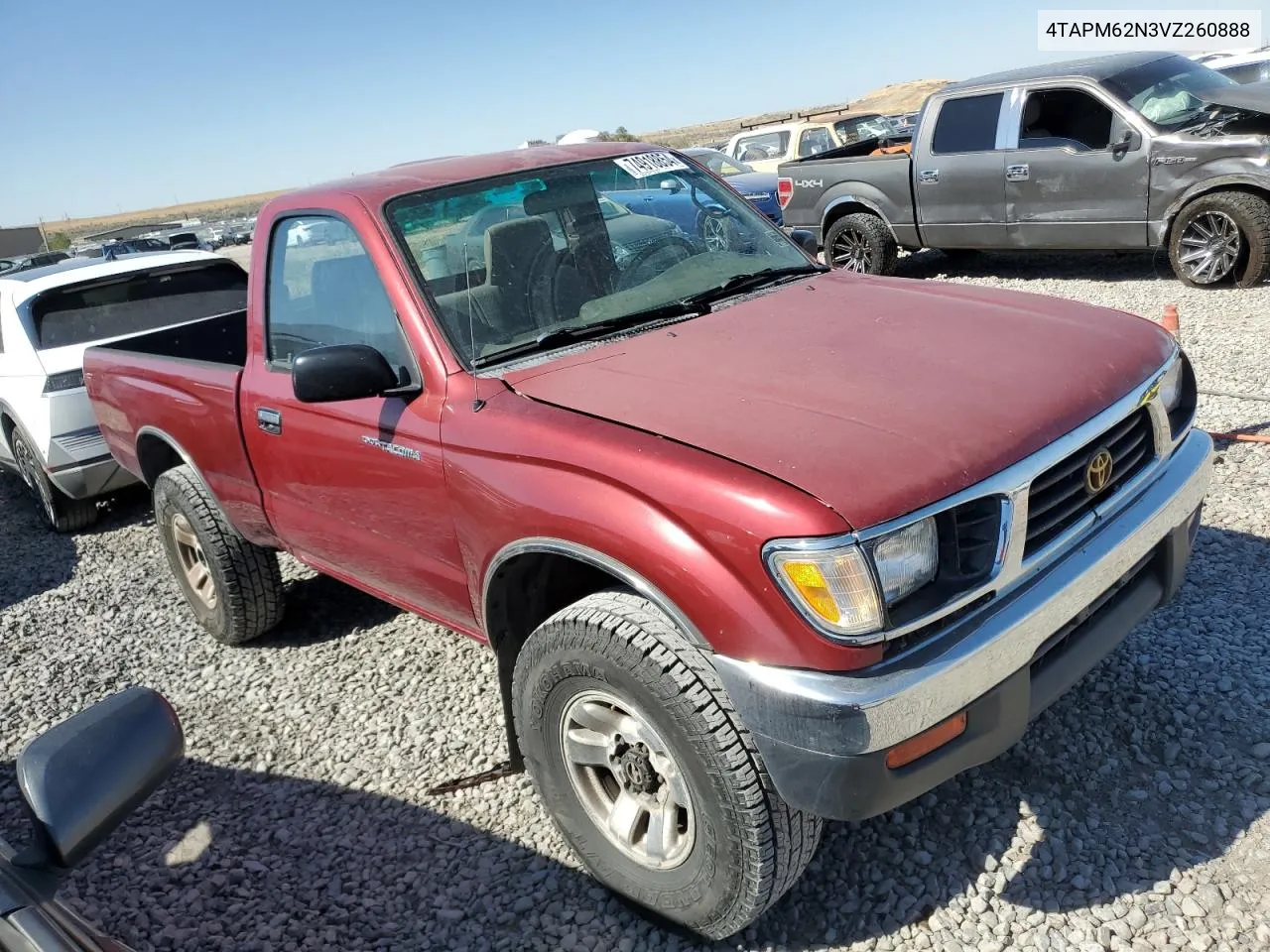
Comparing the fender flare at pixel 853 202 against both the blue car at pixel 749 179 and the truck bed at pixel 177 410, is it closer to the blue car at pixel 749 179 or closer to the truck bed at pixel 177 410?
the blue car at pixel 749 179

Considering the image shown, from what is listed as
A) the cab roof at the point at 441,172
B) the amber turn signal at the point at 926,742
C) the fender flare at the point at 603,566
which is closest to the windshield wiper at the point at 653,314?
the fender flare at the point at 603,566

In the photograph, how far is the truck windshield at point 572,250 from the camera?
10.1ft

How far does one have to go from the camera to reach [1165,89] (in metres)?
8.73

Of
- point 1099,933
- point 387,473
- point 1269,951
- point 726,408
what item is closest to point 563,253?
point 387,473

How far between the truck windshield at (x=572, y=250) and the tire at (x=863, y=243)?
6.86 metres

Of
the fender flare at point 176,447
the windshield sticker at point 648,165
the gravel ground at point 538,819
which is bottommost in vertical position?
the gravel ground at point 538,819

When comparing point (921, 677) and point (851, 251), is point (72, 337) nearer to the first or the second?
point (921, 677)

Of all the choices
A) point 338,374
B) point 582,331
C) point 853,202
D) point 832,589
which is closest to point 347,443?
point 338,374

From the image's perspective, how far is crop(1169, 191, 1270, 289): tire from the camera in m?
7.91

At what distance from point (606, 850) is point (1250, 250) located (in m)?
7.90

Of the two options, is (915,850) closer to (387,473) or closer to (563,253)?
(387,473)

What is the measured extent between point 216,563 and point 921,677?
3.34 metres

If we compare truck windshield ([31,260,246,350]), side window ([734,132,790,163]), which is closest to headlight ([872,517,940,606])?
truck windshield ([31,260,246,350])

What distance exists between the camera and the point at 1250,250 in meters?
8.01
